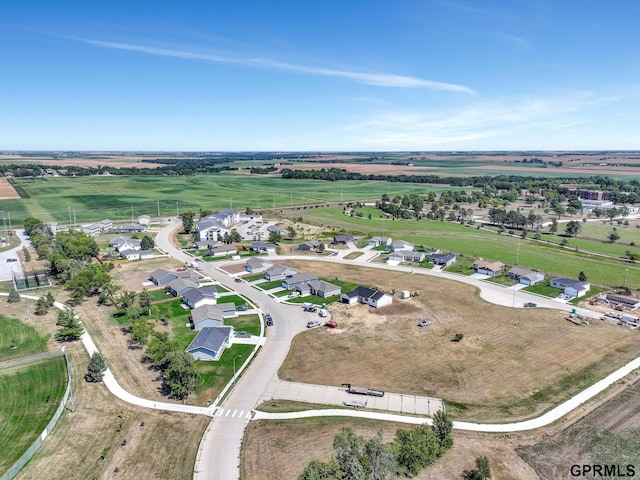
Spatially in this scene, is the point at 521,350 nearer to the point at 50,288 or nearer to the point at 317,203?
the point at 50,288

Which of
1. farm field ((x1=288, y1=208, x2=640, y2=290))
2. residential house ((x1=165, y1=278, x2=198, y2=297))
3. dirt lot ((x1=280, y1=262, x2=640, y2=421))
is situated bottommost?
dirt lot ((x1=280, y1=262, x2=640, y2=421))

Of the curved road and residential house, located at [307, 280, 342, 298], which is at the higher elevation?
residential house, located at [307, 280, 342, 298]

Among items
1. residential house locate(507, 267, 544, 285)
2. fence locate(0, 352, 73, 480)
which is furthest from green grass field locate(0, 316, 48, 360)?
residential house locate(507, 267, 544, 285)

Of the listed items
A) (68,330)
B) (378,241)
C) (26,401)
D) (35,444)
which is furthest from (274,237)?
(35,444)

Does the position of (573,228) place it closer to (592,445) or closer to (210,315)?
(592,445)

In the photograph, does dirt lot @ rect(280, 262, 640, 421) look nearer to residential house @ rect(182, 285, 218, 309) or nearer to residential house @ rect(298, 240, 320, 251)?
residential house @ rect(182, 285, 218, 309)

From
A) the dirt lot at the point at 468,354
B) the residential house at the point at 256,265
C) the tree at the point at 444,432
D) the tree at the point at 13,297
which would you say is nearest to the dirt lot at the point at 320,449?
the tree at the point at 444,432
